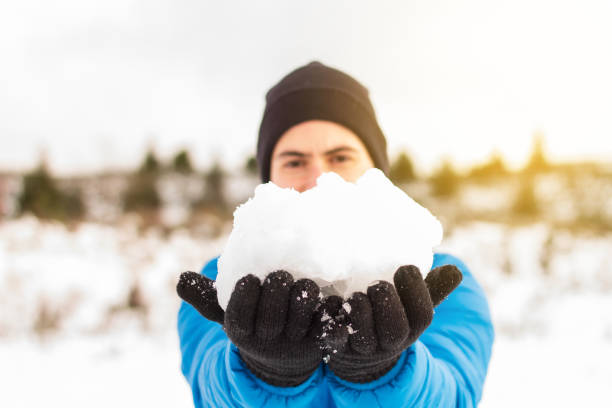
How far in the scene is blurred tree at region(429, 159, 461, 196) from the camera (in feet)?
60.1

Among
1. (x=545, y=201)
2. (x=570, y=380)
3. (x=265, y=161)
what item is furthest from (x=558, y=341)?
(x=545, y=201)

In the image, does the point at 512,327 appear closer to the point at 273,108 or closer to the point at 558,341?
the point at 558,341

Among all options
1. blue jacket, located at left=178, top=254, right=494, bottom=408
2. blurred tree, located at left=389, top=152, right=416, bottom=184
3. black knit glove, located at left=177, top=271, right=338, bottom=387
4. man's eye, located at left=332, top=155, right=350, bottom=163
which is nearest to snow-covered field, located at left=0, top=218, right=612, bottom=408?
blue jacket, located at left=178, top=254, right=494, bottom=408

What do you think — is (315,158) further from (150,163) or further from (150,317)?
(150,163)

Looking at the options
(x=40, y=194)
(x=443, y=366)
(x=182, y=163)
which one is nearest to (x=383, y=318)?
(x=443, y=366)

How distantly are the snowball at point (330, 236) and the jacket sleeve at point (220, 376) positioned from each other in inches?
8.5

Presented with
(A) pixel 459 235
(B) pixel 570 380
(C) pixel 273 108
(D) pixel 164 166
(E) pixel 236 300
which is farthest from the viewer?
(D) pixel 164 166

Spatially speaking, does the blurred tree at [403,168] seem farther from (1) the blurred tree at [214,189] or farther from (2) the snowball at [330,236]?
(2) the snowball at [330,236]

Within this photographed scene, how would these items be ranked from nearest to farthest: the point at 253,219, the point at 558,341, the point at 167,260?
the point at 253,219
the point at 558,341
the point at 167,260

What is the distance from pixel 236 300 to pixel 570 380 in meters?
3.98

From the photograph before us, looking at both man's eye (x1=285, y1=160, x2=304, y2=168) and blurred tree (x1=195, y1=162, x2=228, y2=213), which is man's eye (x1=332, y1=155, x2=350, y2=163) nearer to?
man's eye (x1=285, y1=160, x2=304, y2=168)

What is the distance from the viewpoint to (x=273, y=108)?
6.83 feet

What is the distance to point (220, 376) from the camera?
4.10ft

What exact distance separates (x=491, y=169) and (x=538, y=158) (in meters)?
2.50
